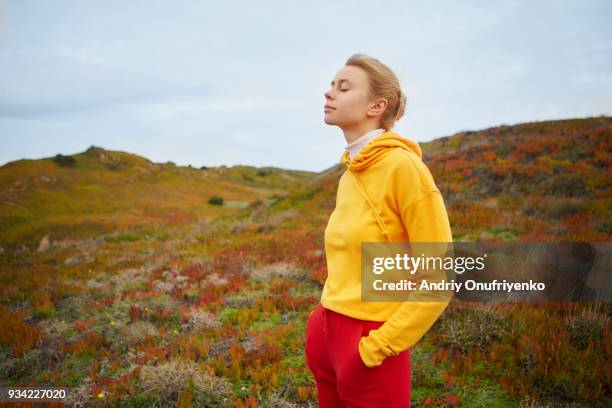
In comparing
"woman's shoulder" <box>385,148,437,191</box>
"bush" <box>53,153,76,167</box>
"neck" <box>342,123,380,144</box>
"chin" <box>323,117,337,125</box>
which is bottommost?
"woman's shoulder" <box>385,148,437,191</box>

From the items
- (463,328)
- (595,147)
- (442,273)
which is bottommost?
(463,328)

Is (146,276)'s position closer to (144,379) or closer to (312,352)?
(144,379)

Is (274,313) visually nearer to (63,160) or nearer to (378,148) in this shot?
(378,148)

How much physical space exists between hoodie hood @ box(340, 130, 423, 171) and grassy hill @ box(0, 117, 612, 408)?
3129 millimetres

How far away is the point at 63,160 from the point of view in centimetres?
3756

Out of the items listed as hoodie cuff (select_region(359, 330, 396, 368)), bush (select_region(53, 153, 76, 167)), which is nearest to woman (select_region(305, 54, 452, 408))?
hoodie cuff (select_region(359, 330, 396, 368))

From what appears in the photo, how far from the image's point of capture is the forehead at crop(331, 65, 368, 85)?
1981 millimetres

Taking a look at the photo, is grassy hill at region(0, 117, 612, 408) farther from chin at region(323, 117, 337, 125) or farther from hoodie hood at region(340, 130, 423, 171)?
chin at region(323, 117, 337, 125)

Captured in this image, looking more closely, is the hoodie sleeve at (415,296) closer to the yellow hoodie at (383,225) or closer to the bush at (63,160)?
the yellow hoodie at (383,225)

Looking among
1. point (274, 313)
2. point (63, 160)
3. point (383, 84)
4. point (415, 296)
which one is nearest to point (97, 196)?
point (63, 160)

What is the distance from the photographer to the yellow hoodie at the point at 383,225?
1647mm

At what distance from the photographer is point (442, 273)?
5.49 feet

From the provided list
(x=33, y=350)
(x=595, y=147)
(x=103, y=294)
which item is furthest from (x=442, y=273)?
(x=595, y=147)

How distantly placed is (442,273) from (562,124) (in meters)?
24.5
